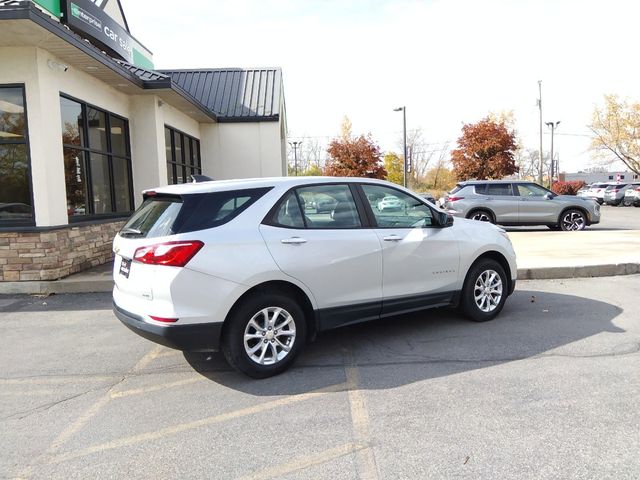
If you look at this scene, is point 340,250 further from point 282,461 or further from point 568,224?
point 568,224

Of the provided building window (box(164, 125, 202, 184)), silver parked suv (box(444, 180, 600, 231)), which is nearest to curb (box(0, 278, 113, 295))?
building window (box(164, 125, 202, 184))

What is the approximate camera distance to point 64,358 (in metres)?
4.95

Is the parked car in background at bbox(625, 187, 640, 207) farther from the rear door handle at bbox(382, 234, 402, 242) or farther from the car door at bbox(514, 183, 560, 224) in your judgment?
the rear door handle at bbox(382, 234, 402, 242)

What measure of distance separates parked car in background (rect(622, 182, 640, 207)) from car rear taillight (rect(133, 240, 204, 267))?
1360 inches

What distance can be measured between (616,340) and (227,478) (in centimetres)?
411

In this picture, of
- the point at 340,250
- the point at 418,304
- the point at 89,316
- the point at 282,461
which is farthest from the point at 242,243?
the point at 89,316

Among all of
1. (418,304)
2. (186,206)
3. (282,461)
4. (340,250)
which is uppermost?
(186,206)

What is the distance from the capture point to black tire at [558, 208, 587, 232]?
15.1 metres

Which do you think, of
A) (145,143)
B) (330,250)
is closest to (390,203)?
(330,250)

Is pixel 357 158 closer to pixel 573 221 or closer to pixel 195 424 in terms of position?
pixel 573 221

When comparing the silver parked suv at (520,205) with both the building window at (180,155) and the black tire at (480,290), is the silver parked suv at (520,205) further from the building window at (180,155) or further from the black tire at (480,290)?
the black tire at (480,290)

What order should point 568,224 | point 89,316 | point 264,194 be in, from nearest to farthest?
1. point 264,194
2. point 89,316
3. point 568,224

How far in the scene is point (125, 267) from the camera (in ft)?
14.1

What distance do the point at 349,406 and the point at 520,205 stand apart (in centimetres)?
1272
